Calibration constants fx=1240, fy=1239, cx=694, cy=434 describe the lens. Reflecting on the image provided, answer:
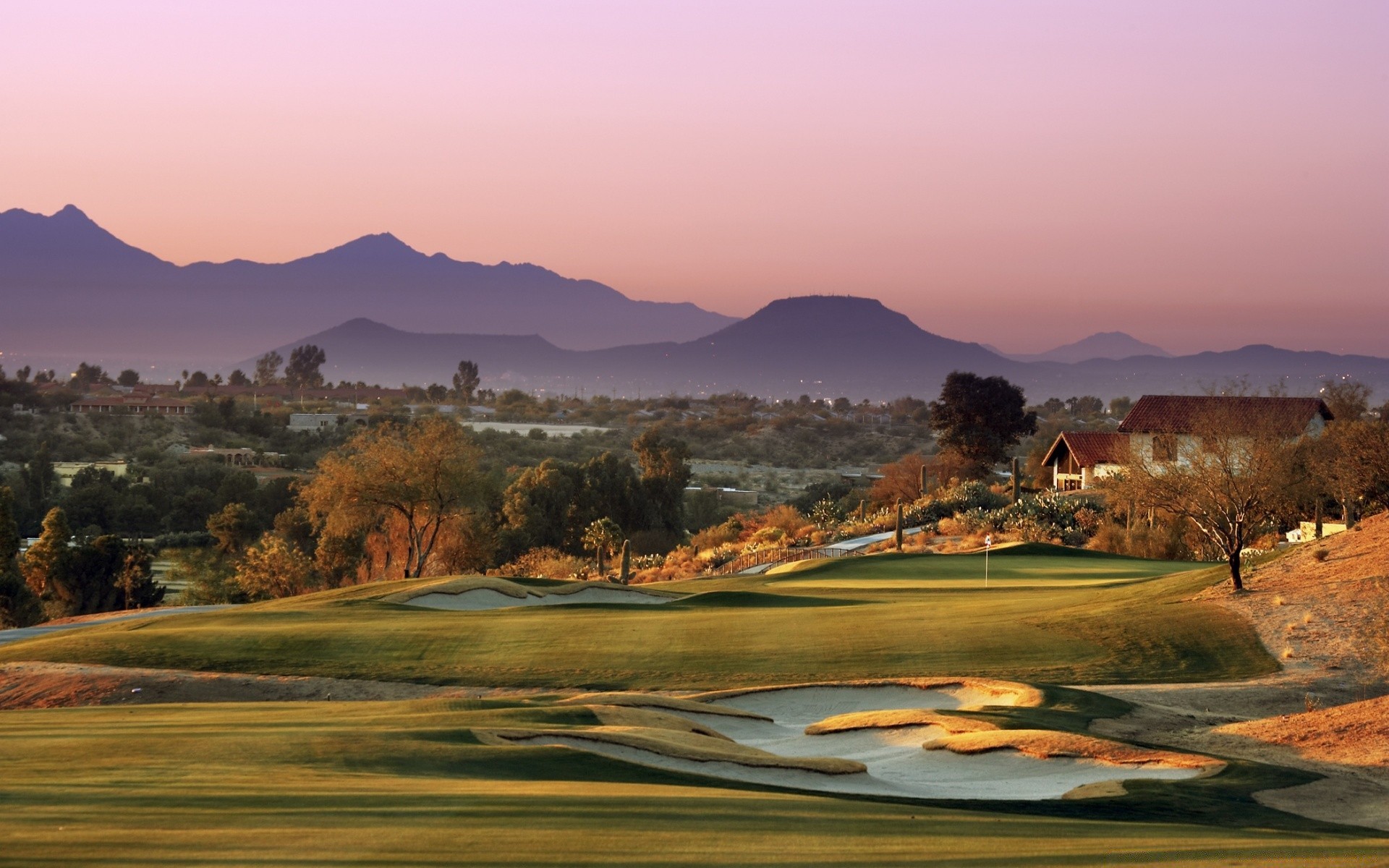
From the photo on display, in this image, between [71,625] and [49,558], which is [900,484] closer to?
[49,558]

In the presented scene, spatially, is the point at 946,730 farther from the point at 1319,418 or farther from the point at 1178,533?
the point at 1319,418

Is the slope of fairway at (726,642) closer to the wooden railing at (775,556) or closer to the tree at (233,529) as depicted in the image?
the wooden railing at (775,556)

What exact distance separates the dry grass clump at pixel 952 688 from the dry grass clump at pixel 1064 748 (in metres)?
3.03

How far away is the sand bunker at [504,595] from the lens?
1229 inches

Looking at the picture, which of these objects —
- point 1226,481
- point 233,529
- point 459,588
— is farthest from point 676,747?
point 233,529

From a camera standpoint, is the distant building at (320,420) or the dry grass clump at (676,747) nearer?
the dry grass clump at (676,747)

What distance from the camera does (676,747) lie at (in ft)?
42.8

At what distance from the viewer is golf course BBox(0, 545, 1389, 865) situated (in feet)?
28.2

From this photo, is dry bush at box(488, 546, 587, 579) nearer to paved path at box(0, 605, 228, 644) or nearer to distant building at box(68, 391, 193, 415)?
paved path at box(0, 605, 228, 644)

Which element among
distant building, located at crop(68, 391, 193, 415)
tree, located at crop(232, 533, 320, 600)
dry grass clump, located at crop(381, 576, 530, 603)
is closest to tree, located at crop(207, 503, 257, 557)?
tree, located at crop(232, 533, 320, 600)

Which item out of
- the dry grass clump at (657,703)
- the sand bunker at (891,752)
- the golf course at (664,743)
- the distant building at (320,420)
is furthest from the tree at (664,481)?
the distant building at (320,420)

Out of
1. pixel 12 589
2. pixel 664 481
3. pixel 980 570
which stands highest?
pixel 664 481

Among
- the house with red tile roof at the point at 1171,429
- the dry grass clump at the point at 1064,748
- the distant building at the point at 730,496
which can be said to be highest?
the house with red tile roof at the point at 1171,429

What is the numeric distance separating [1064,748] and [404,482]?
3702cm
